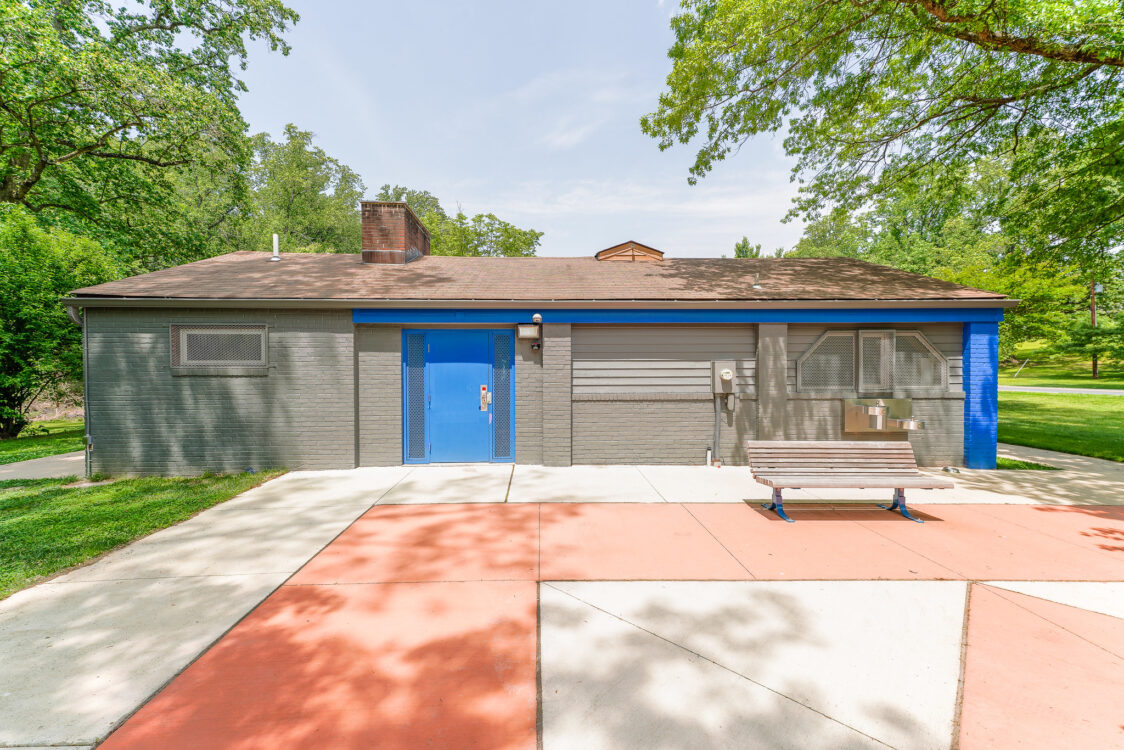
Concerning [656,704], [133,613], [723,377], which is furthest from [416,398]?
[656,704]

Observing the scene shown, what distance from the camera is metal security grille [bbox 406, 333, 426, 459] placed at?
7.57 metres

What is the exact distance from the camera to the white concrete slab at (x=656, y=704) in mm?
2027

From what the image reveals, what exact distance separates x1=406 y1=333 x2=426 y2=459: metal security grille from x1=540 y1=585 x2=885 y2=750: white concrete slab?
547cm

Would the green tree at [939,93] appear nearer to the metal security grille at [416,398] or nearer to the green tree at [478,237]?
the metal security grille at [416,398]

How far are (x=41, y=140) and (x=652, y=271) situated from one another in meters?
17.8

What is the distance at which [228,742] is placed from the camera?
2.03 meters

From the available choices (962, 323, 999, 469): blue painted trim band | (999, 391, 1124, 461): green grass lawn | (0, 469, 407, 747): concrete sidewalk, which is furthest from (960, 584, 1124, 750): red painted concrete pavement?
(999, 391, 1124, 461): green grass lawn

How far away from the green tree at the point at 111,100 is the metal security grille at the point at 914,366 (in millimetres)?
18134

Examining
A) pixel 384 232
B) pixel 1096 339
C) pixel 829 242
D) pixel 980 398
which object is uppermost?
pixel 829 242

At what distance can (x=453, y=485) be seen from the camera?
6281mm

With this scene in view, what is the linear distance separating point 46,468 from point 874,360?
1568 centimetres

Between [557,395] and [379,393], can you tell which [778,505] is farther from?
[379,393]

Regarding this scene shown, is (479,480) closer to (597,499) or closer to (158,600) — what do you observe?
(597,499)

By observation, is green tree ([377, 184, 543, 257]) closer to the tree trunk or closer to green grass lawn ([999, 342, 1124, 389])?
the tree trunk
